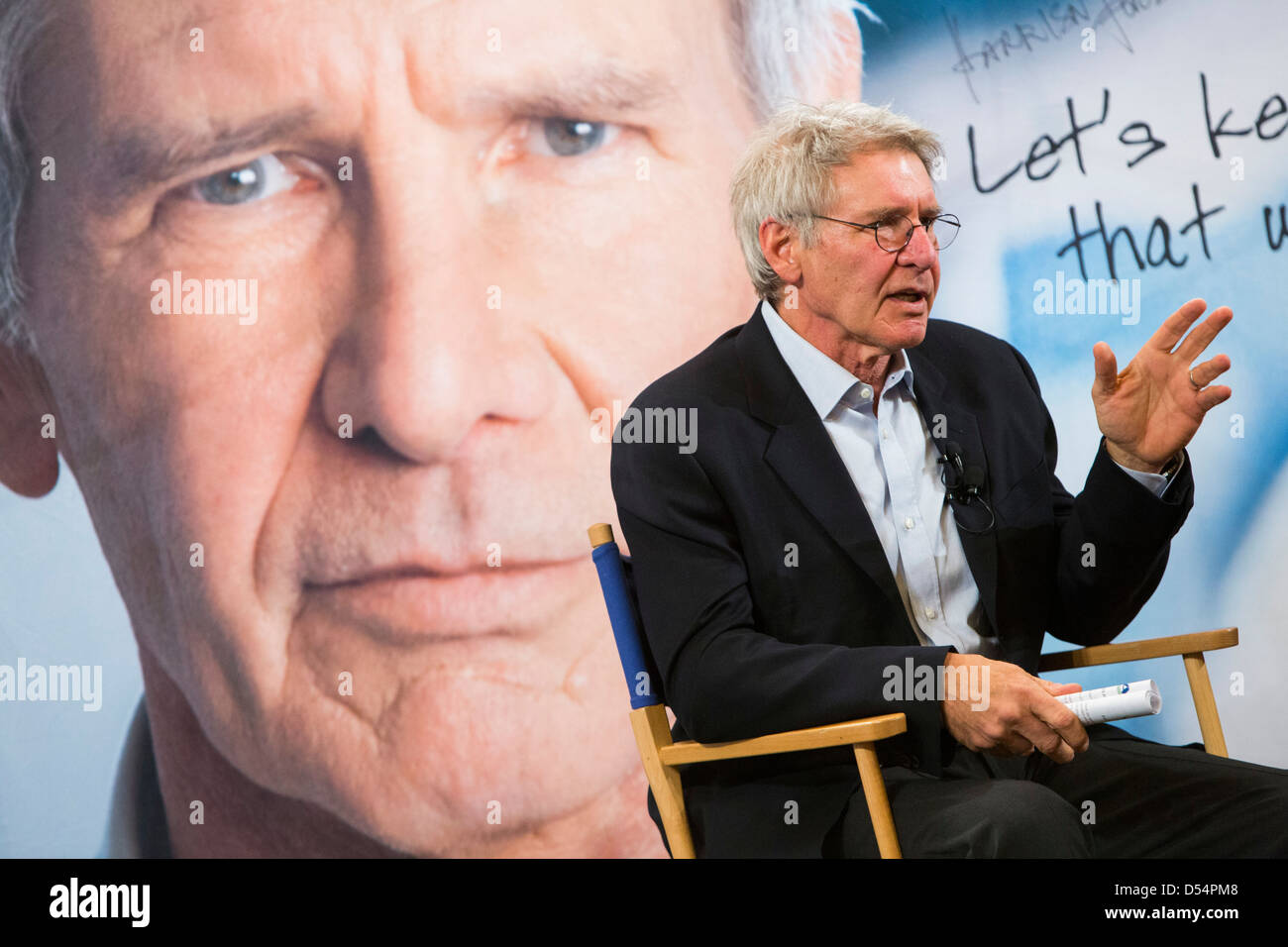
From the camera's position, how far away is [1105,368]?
6.93 feet

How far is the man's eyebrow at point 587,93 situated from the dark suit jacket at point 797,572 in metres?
1.26

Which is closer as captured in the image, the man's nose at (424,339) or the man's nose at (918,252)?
the man's nose at (918,252)

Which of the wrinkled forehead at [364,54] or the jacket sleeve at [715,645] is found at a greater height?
the wrinkled forehead at [364,54]

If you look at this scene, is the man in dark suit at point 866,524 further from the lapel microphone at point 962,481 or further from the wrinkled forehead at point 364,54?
the wrinkled forehead at point 364,54

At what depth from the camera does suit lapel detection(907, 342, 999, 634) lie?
86.2 inches

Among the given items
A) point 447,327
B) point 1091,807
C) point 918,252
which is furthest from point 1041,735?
point 447,327

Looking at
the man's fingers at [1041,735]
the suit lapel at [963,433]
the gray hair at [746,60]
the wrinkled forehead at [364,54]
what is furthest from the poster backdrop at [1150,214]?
the man's fingers at [1041,735]

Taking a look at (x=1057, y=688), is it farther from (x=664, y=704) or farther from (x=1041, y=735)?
(x=664, y=704)

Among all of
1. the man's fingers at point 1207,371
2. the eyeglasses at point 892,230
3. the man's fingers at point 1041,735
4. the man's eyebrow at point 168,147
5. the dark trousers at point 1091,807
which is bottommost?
the dark trousers at point 1091,807

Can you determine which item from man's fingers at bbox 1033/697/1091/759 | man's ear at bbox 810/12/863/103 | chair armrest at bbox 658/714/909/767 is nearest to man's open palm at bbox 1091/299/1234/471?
man's fingers at bbox 1033/697/1091/759

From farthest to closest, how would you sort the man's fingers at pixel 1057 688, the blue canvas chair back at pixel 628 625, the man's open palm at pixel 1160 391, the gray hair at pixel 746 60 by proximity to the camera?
the gray hair at pixel 746 60 → the blue canvas chair back at pixel 628 625 → the man's open palm at pixel 1160 391 → the man's fingers at pixel 1057 688

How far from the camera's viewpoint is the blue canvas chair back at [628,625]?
86.0 inches

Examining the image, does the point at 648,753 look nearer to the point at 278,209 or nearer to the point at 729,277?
the point at 729,277

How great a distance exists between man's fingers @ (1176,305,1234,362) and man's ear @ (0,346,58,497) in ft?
9.30
